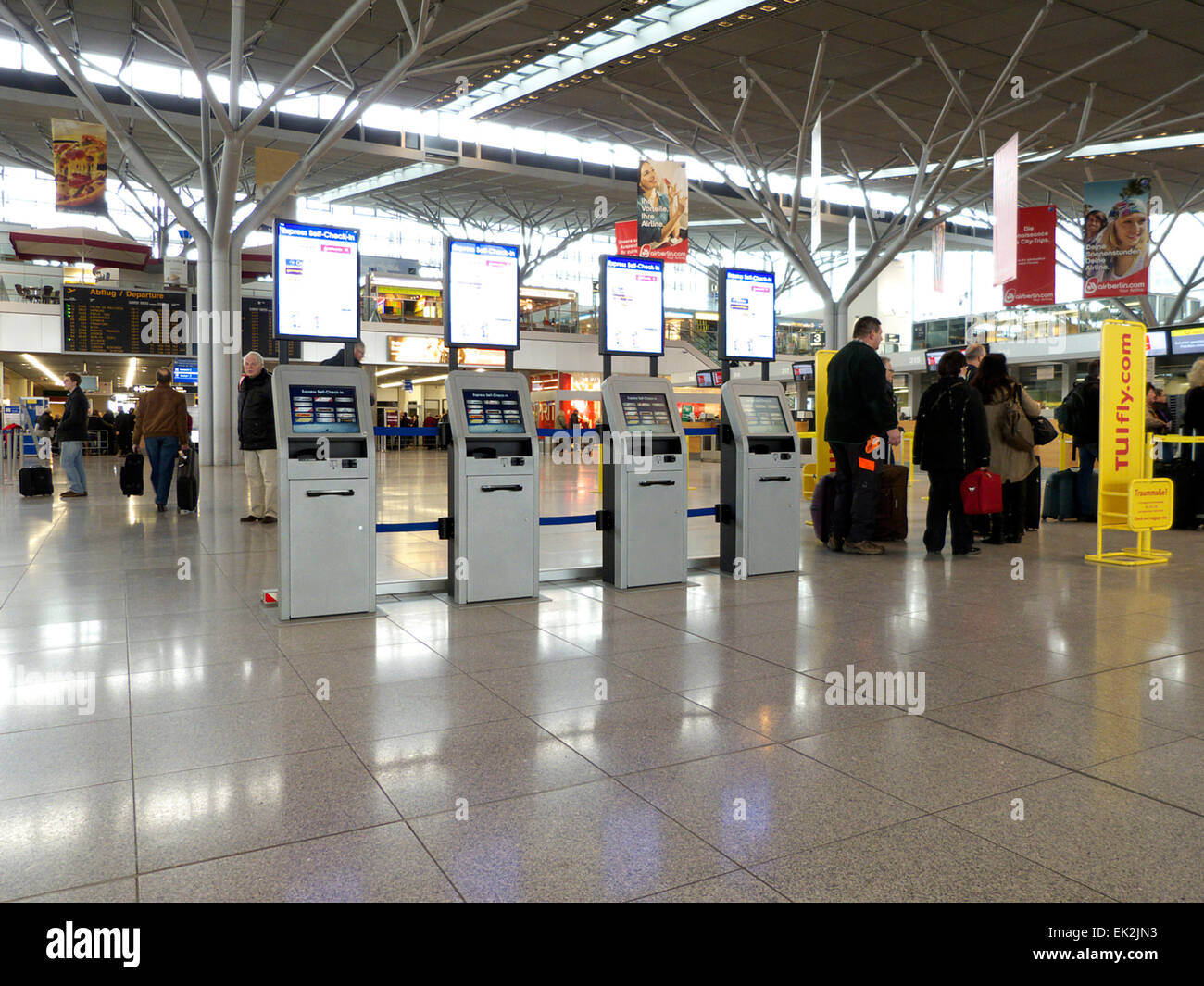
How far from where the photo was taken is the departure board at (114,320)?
2334 centimetres

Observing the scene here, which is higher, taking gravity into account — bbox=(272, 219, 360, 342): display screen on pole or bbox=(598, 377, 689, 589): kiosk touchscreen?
bbox=(272, 219, 360, 342): display screen on pole

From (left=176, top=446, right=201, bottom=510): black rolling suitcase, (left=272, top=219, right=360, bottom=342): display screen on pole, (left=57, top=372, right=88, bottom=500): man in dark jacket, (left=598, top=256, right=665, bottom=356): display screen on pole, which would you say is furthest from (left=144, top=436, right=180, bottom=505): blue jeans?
(left=598, top=256, right=665, bottom=356): display screen on pole

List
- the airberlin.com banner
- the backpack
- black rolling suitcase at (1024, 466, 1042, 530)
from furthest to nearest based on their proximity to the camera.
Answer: the airberlin.com banner
the backpack
black rolling suitcase at (1024, 466, 1042, 530)

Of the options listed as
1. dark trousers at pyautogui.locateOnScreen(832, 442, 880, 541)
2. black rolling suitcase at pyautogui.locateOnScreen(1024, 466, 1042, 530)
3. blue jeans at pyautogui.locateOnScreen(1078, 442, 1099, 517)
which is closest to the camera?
dark trousers at pyautogui.locateOnScreen(832, 442, 880, 541)

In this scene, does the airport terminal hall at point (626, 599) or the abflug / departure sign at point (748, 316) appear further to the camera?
the abflug / departure sign at point (748, 316)

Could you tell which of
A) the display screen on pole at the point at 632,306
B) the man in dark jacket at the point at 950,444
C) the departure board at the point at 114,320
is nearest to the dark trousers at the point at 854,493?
the man in dark jacket at the point at 950,444

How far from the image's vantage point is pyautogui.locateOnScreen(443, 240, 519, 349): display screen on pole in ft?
17.4

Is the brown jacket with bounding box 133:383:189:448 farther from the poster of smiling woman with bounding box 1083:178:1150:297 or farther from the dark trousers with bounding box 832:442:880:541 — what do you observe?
the poster of smiling woman with bounding box 1083:178:1150:297

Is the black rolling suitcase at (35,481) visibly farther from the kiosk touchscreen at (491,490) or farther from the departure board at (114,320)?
the departure board at (114,320)

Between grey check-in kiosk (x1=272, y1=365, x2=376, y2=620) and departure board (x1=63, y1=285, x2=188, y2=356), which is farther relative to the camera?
departure board (x1=63, y1=285, x2=188, y2=356)

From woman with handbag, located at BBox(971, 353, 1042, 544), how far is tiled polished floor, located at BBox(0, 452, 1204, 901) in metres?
2.20

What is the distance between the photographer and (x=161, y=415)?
393 inches

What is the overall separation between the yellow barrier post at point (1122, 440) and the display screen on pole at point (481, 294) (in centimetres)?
445
